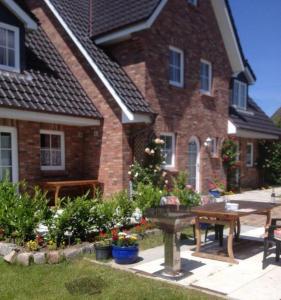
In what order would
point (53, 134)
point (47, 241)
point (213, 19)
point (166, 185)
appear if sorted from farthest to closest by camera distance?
1. point (213, 19)
2. point (166, 185)
3. point (53, 134)
4. point (47, 241)

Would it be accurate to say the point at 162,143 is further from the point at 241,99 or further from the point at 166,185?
the point at 241,99

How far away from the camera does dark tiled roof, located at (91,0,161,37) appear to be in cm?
1259

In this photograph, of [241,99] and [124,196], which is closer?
[124,196]

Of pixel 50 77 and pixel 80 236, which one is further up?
pixel 50 77

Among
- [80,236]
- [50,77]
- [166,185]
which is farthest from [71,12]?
[80,236]

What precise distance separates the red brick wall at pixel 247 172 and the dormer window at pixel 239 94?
6.04ft

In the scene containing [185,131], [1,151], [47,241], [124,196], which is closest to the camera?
[47,241]

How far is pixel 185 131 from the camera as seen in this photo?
47.4 feet

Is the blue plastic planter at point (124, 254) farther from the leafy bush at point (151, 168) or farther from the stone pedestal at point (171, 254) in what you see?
the leafy bush at point (151, 168)

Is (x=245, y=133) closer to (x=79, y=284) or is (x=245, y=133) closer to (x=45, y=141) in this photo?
(x=45, y=141)

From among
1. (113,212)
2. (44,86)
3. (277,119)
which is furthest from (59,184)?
(277,119)

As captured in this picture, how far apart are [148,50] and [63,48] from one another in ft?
10.3

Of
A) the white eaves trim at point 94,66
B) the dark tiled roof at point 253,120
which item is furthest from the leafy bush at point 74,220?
the dark tiled roof at point 253,120

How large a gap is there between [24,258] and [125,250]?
1.70m
